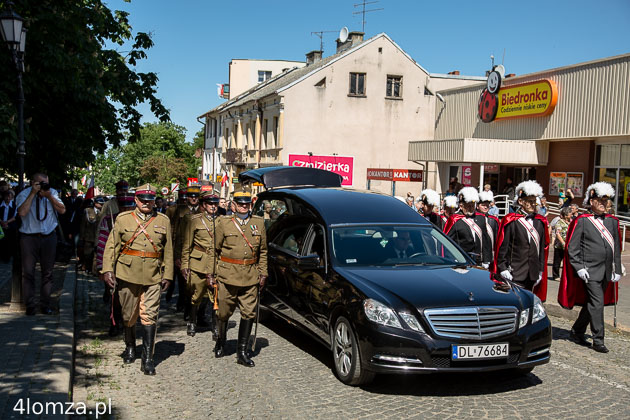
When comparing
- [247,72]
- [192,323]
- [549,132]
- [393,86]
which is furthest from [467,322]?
[247,72]

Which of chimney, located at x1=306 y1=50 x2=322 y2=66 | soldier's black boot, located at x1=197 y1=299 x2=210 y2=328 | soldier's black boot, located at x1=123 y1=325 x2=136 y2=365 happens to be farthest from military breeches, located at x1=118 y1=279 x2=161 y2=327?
chimney, located at x1=306 y1=50 x2=322 y2=66

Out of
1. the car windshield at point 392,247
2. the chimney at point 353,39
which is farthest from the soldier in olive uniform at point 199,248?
the chimney at point 353,39

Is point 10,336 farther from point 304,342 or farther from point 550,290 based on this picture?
point 550,290

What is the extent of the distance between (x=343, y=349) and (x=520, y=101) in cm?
2388

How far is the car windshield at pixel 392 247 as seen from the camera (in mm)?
7000

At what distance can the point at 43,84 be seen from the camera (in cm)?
1385

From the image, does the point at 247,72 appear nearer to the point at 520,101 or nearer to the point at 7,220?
the point at 520,101

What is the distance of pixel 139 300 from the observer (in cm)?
687

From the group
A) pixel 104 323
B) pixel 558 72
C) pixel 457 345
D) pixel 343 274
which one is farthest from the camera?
pixel 558 72

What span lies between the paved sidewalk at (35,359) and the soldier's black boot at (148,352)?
69cm

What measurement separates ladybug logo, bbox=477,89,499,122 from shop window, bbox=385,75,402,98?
8.46 metres

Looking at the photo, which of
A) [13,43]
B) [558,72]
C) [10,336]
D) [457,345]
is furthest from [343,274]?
[558,72]

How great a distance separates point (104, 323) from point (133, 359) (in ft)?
6.94

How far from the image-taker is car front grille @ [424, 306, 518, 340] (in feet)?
19.0
